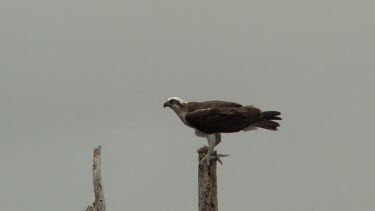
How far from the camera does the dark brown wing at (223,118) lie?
26047 millimetres

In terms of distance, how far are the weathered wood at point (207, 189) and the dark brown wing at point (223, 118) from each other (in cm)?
289

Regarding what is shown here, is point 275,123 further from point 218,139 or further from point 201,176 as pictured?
point 201,176

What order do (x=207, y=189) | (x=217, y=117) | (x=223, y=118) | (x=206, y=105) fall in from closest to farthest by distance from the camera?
(x=207, y=189), (x=217, y=117), (x=223, y=118), (x=206, y=105)

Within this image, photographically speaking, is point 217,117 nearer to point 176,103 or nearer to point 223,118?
point 223,118

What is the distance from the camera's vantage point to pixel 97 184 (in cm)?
2297

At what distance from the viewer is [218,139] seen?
2636cm

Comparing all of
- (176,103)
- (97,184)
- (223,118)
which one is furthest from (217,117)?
(97,184)

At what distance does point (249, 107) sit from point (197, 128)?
1831mm

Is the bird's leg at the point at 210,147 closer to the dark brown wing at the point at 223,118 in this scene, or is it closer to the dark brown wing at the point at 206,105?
the dark brown wing at the point at 223,118

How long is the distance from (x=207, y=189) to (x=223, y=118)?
393cm

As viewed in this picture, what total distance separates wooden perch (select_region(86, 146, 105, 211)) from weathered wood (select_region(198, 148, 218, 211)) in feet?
8.48

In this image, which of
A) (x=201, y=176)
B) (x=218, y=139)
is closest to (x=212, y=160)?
(x=201, y=176)

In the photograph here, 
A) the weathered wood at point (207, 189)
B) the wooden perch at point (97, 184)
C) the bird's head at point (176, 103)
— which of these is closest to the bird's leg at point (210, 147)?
the weathered wood at point (207, 189)

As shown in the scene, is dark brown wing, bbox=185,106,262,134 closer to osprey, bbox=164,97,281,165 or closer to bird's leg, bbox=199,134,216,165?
osprey, bbox=164,97,281,165
